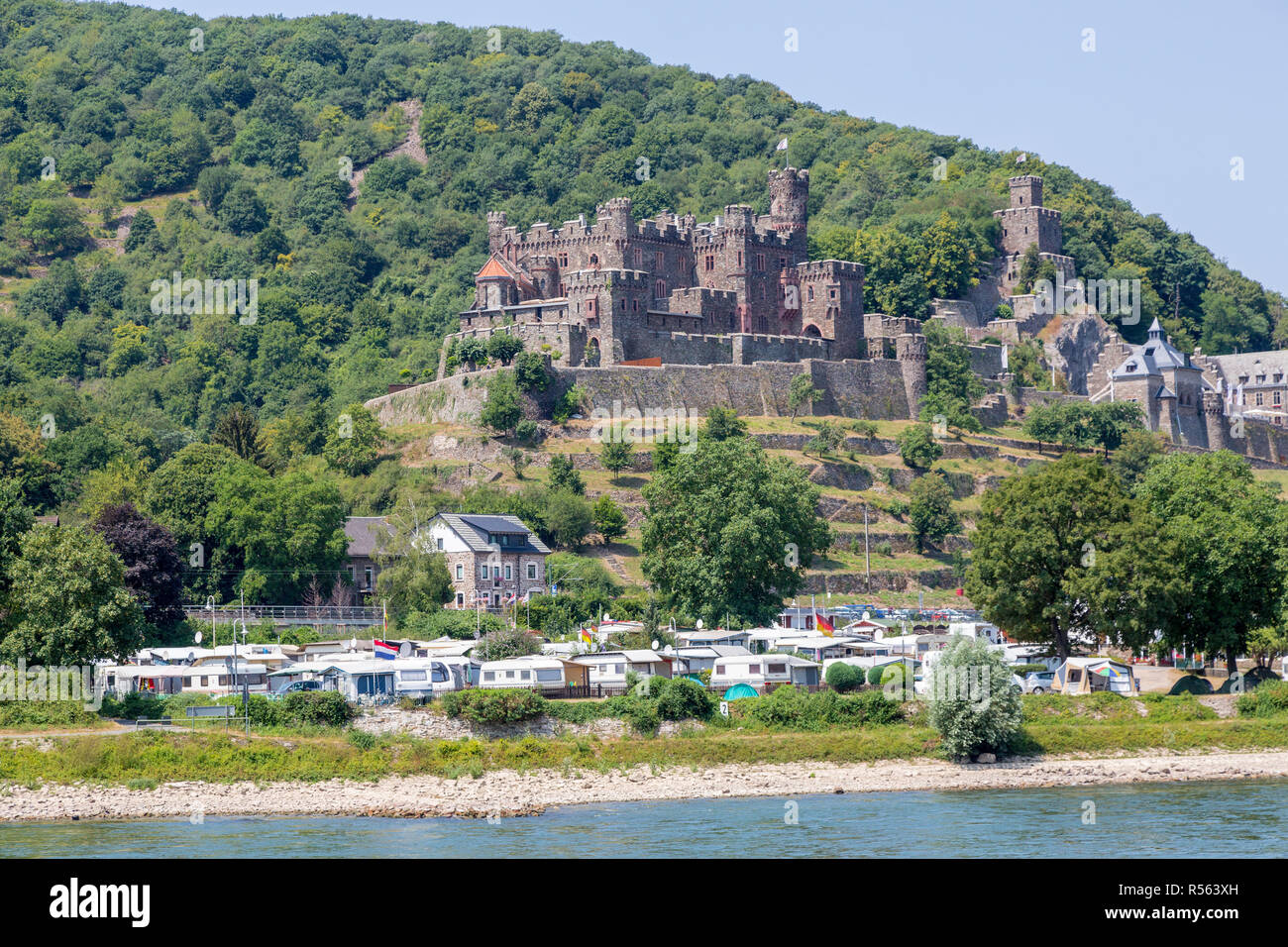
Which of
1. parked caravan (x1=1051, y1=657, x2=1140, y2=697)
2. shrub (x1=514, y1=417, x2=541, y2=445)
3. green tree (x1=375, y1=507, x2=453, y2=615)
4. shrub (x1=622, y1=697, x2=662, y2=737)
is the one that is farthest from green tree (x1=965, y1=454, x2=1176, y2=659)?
shrub (x1=514, y1=417, x2=541, y2=445)

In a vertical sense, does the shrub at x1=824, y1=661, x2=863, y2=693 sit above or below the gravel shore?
above

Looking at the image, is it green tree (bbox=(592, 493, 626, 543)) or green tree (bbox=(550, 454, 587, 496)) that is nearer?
green tree (bbox=(592, 493, 626, 543))

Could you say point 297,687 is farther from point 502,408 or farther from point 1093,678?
point 502,408

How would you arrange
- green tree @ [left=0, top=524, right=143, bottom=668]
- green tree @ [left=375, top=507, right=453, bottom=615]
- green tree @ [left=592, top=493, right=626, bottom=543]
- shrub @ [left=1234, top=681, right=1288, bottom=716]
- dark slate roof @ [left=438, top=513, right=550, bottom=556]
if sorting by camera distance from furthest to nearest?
green tree @ [left=592, top=493, right=626, bottom=543], dark slate roof @ [left=438, top=513, right=550, bottom=556], green tree @ [left=375, top=507, right=453, bottom=615], shrub @ [left=1234, top=681, right=1288, bottom=716], green tree @ [left=0, top=524, right=143, bottom=668]

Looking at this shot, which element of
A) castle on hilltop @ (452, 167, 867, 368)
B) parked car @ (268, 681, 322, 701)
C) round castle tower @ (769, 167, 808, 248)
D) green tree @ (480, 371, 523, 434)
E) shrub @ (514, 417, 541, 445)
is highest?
round castle tower @ (769, 167, 808, 248)

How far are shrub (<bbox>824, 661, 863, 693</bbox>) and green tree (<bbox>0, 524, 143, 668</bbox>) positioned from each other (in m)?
23.8

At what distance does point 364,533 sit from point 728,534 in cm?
2173

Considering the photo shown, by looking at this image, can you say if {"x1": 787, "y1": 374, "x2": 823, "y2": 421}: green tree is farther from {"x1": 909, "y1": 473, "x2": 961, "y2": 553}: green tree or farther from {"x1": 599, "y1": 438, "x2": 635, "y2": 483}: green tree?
{"x1": 599, "y1": 438, "x2": 635, "y2": 483}: green tree

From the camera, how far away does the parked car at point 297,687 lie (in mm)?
54312

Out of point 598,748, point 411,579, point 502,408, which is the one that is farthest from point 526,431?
point 598,748

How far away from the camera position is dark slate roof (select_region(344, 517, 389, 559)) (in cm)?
8225

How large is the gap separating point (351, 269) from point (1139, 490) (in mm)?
112694

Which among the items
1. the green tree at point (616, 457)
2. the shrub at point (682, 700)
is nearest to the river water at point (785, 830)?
the shrub at point (682, 700)
